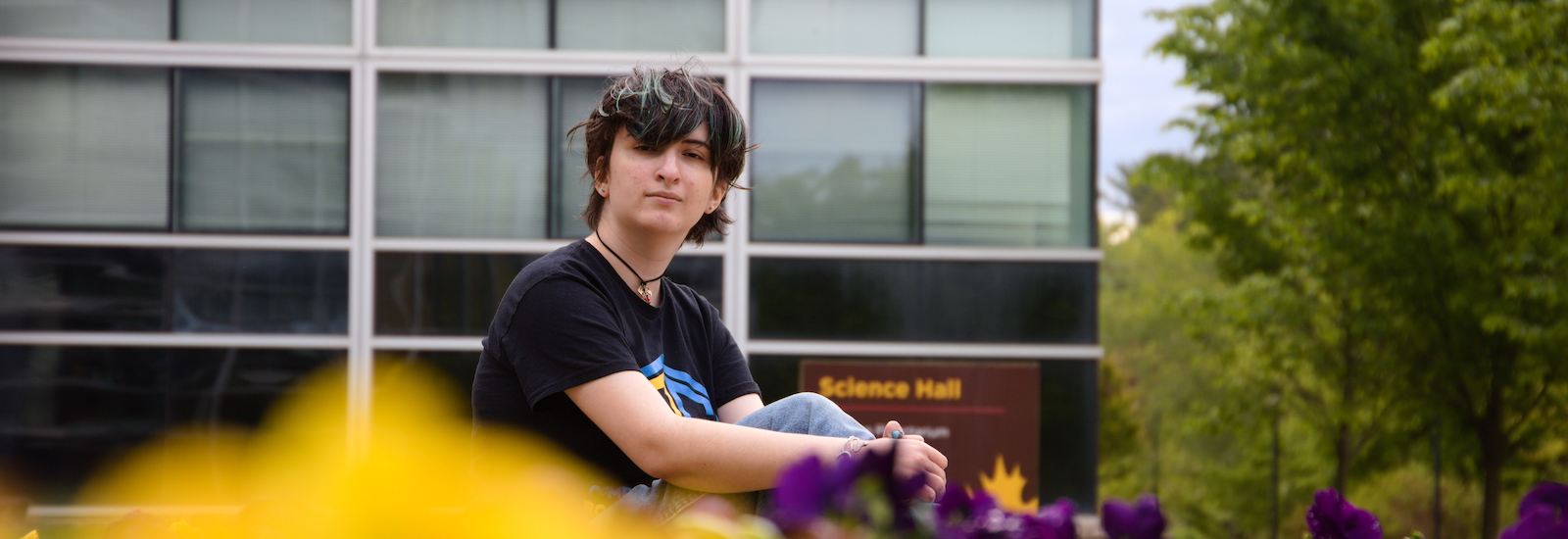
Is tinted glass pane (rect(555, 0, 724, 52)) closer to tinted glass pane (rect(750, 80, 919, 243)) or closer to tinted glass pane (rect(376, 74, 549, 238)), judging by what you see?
tinted glass pane (rect(376, 74, 549, 238))

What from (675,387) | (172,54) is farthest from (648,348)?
(172,54)

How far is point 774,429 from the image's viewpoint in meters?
1.83

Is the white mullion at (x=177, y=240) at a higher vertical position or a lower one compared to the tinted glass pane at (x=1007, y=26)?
lower

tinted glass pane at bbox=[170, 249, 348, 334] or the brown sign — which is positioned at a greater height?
tinted glass pane at bbox=[170, 249, 348, 334]

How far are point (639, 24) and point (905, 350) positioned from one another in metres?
3.96

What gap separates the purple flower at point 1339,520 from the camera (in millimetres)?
959

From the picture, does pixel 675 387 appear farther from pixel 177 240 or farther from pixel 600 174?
pixel 177 240

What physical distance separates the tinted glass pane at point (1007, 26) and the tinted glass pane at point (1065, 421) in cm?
300

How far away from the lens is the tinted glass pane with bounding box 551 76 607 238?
10797mm

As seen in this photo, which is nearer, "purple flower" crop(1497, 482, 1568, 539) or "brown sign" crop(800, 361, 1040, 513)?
"purple flower" crop(1497, 482, 1568, 539)

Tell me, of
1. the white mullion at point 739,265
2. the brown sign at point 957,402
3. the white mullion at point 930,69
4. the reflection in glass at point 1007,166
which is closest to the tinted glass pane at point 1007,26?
the white mullion at point 930,69

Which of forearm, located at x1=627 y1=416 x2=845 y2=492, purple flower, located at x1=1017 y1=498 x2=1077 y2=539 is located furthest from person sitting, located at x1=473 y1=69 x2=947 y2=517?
purple flower, located at x1=1017 y1=498 x2=1077 y2=539

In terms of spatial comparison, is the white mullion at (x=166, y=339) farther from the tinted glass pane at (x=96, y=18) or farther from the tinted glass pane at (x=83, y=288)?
the tinted glass pane at (x=96, y=18)

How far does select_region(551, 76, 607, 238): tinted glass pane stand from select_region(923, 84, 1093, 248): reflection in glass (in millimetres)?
3237
